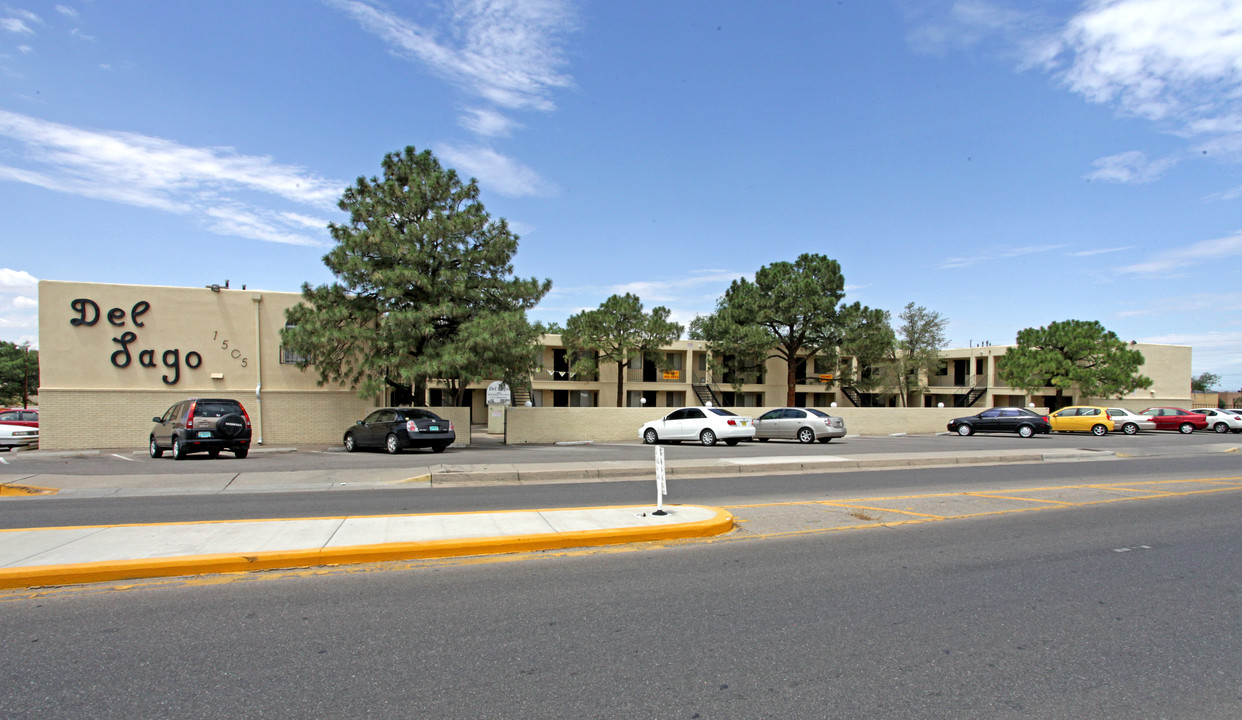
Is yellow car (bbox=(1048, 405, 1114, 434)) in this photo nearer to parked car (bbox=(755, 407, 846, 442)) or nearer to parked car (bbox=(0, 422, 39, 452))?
parked car (bbox=(755, 407, 846, 442))

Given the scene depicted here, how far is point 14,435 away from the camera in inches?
901

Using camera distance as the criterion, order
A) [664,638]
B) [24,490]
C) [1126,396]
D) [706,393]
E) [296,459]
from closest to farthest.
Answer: [664,638] < [24,490] < [296,459] < [1126,396] < [706,393]

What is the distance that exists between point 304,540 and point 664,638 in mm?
4234

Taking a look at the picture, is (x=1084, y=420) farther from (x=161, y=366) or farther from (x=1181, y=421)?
(x=161, y=366)

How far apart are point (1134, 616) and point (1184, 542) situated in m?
3.61

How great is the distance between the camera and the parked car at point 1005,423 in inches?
1207

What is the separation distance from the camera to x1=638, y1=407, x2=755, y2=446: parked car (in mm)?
23484

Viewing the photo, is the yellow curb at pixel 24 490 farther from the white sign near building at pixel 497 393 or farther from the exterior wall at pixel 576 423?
the exterior wall at pixel 576 423

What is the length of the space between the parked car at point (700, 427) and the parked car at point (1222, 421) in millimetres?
28409

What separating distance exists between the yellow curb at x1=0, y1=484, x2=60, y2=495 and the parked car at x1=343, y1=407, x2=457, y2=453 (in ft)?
27.9

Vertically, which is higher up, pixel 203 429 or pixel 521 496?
pixel 203 429

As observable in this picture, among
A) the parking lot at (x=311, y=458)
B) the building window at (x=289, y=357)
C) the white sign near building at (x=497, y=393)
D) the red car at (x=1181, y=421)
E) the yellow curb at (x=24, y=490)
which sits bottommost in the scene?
the red car at (x=1181, y=421)

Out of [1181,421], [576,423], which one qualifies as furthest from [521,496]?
[1181,421]

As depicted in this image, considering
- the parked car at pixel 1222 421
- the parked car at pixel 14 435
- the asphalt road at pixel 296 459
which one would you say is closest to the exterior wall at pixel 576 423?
the asphalt road at pixel 296 459
